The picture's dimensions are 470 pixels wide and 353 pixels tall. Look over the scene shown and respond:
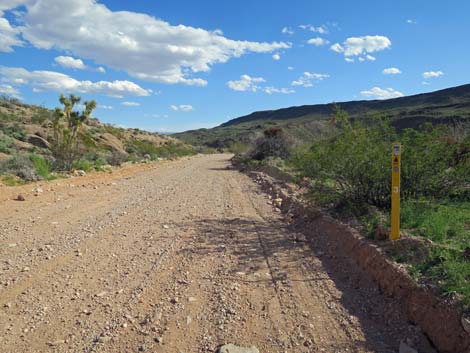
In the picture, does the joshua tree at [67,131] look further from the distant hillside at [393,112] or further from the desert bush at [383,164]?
the desert bush at [383,164]

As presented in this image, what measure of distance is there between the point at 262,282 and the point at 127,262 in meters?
2.00

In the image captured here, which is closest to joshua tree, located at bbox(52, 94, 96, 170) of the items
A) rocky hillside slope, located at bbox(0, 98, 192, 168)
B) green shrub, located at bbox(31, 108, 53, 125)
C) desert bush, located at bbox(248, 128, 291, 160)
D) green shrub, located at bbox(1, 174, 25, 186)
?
rocky hillside slope, located at bbox(0, 98, 192, 168)

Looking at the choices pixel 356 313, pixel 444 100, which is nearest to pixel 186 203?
pixel 356 313

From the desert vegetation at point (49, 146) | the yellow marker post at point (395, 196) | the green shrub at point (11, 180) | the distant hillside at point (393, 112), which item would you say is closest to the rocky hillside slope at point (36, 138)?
the desert vegetation at point (49, 146)

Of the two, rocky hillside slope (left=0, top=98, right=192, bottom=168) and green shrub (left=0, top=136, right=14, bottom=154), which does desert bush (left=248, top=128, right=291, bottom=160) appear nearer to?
rocky hillside slope (left=0, top=98, right=192, bottom=168)

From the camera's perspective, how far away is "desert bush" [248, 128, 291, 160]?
2703cm

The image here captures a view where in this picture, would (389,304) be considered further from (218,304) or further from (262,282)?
(218,304)

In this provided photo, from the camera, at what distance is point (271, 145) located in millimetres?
27547

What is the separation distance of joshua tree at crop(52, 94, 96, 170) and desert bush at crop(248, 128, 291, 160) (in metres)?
11.5

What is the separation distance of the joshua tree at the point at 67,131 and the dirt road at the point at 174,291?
11808 millimetres

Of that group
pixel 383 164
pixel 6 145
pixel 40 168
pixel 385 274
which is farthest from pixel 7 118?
pixel 385 274

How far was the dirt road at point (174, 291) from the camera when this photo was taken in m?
3.85

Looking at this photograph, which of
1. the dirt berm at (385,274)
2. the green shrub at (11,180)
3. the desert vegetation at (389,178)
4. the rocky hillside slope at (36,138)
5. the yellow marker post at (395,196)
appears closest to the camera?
the dirt berm at (385,274)

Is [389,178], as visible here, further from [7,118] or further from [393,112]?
[393,112]
